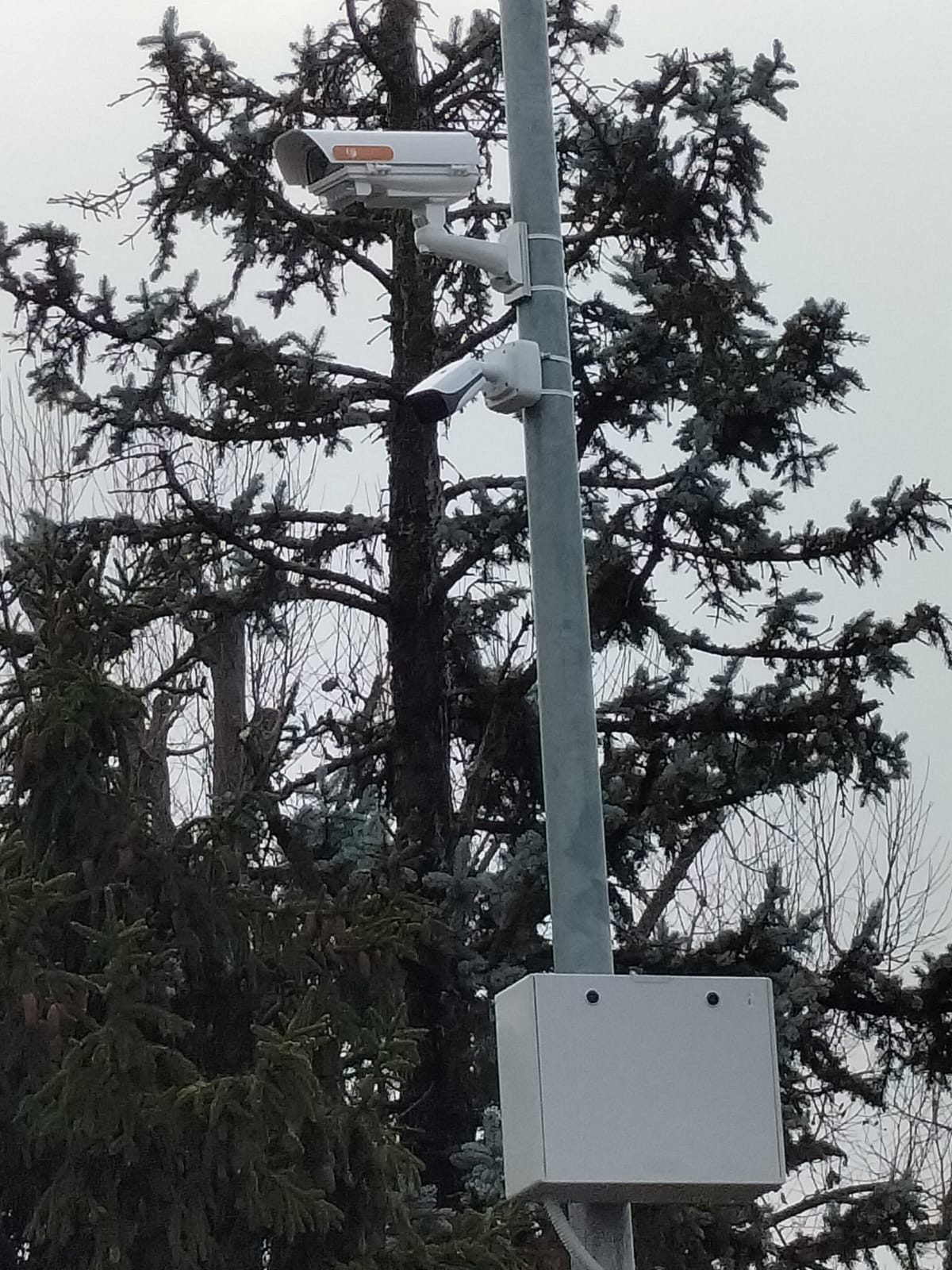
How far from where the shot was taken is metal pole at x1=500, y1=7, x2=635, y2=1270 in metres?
4.62

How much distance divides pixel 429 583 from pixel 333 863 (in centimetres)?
250

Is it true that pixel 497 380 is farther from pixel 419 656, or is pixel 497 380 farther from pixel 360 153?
pixel 419 656

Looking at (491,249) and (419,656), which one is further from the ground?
(419,656)

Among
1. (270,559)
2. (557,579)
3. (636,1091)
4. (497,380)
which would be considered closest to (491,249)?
(497,380)

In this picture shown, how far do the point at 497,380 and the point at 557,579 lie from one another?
1.62 feet

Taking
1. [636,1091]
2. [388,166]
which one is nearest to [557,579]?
[388,166]

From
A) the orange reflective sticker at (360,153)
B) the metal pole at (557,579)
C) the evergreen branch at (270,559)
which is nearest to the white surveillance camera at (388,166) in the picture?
the orange reflective sticker at (360,153)

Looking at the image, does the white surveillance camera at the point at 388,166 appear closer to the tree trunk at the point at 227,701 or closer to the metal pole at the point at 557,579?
the metal pole at the point at 557,579

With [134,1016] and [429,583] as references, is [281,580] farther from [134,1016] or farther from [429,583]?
[134,1016]

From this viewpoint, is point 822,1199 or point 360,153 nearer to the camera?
point 360,153

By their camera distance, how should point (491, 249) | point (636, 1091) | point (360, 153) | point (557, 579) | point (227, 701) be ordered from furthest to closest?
point (227, 701)
point (491, 249)
point (360, 153)
point (557, 579)
point (636, 1091)

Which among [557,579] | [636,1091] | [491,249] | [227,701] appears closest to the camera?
[636,1091]

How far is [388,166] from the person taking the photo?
203 inches

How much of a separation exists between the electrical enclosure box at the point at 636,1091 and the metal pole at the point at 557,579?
0.98ft
